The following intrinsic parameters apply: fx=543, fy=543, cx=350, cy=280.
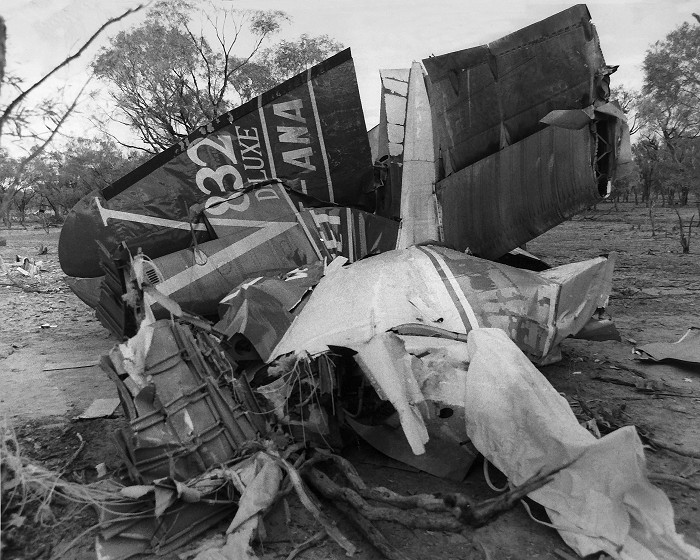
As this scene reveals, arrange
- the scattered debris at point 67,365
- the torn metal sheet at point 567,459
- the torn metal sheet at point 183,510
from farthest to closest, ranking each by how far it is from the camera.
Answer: the scattered debris at point 67,365
the torn metal sheet at point 183,510
the torn metal sheet at point 567,459

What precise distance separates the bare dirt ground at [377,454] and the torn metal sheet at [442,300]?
0.84 meters

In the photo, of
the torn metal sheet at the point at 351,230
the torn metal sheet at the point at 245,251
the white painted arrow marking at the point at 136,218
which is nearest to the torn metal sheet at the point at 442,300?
the torn metal sheet at the point at 245,251

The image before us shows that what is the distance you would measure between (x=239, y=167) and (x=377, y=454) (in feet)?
14.3

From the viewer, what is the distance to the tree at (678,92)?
76.7 feet

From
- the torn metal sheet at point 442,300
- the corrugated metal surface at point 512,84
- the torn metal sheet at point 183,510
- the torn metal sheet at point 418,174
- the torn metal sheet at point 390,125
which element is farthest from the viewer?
the torn metal sheet at point 390,125

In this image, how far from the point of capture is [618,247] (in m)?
15.3

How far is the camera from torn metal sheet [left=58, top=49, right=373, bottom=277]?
627cm

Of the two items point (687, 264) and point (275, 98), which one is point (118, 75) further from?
point (687, 264)

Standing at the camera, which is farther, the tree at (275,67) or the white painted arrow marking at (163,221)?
the tree at (275,67)

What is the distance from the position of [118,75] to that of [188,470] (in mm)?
17189

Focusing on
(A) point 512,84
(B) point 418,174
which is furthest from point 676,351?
(B) point 418,174

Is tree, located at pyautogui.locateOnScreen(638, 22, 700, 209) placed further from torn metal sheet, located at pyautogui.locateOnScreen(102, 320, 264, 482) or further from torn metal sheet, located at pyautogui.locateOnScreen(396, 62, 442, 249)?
torn metal sheet, located at pyautogui.locateOnScreen(102, 320, 264, 482)

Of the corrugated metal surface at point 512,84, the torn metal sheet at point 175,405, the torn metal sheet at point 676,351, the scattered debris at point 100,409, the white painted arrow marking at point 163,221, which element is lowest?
the torn metal sheet at point 676,351

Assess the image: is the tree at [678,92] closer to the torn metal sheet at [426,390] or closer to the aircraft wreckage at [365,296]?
the aircraft wreckage at [365,296]
